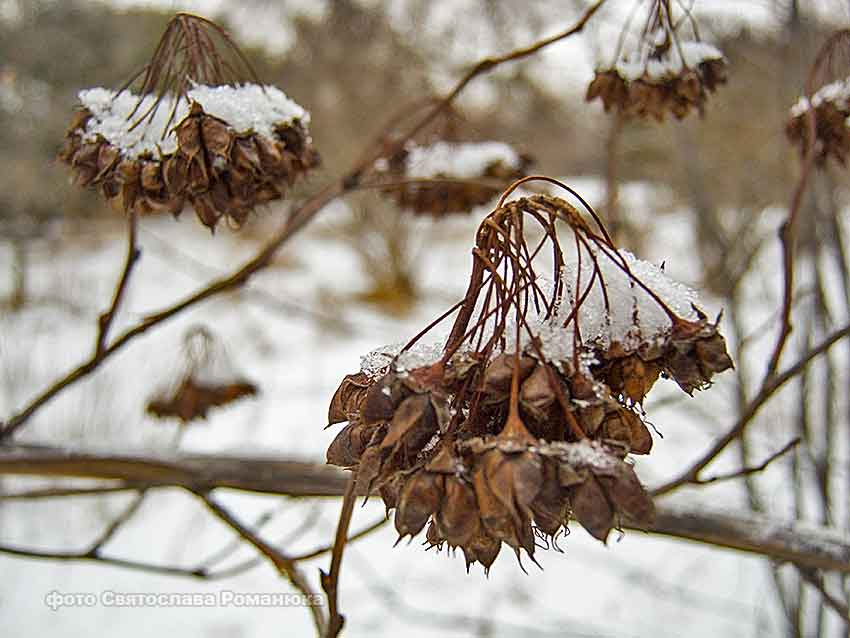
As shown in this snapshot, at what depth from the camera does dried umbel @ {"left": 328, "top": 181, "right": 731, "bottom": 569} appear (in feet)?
1.25

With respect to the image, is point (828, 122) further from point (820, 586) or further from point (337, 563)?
point (337, 563)

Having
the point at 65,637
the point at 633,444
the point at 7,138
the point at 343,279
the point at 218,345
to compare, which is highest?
the point at 7,138

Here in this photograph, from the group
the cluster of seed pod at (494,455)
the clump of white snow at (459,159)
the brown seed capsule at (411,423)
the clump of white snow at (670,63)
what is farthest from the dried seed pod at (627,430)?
the clump of white snow at (459,159)

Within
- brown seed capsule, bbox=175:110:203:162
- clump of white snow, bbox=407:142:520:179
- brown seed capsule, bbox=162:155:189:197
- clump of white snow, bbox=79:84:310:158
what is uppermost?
clump of white snow, bbox=407:142:520:179

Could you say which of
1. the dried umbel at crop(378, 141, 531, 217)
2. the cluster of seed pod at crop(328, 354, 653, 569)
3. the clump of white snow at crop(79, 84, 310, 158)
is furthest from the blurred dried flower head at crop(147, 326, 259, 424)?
the cluster of seed pod at crop(328, 354, 653, 569)

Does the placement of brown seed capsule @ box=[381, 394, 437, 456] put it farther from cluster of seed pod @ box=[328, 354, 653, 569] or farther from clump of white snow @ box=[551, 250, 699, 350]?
clump of white snow @ box=[551, 250, 699, 350]

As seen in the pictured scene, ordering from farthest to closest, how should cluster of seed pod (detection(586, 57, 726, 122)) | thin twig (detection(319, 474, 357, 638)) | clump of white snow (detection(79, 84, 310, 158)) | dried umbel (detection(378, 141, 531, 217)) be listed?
dried umbel (detection(378, 141, 531, 217)) < cluster of seed pod (detection(586, 57, 726, 122)) < clump of white snow (detection(79, 84, 310, 158)) < thin twig (detection(319, 474, 357, 638))

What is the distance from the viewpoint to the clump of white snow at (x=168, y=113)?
2.10 feet

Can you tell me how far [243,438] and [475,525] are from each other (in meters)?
3.53

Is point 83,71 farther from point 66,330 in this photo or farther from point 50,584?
point 50,584

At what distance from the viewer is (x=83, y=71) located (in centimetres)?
593

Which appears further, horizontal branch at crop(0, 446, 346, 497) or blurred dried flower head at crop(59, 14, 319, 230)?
horizontal branch at crop(0, 446, 346, 497)

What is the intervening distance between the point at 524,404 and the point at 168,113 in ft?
1.57

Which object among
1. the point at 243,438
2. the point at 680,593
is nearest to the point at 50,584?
the point at 243,438
